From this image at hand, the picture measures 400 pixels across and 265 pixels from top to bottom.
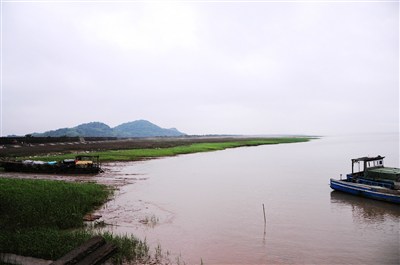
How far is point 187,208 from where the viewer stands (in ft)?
77.0

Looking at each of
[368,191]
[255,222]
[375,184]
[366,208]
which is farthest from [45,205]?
[375,184]

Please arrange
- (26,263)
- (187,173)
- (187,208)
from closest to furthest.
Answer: (26,263), (187,208), (187,173)

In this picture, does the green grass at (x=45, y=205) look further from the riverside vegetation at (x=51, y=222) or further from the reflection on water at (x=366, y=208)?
the reflection on water at (x=366, y=208)

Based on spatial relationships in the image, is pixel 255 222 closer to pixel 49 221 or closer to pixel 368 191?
pixel 49 221

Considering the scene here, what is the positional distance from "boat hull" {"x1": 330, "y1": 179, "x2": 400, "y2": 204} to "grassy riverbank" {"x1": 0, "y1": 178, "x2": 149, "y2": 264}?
21.7 m

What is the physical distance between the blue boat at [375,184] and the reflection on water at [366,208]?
22.2 inches

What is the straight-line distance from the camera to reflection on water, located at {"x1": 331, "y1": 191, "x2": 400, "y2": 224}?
69.7ft

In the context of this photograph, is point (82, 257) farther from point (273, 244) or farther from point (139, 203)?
point (139, 203)

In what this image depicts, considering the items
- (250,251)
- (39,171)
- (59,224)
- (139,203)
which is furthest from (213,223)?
(39,171)

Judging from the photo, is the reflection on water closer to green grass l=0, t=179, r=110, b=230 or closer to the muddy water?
the muddy water

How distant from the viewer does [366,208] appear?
2416cm

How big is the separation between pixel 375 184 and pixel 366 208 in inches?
203

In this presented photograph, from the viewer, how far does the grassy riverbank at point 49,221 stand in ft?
39.4

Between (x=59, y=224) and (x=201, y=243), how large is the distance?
27.2 feet
